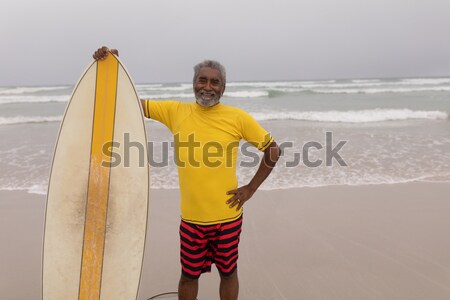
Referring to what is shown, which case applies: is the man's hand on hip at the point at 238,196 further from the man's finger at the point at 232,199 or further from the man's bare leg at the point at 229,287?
the man's bare leg at the point at 229,287

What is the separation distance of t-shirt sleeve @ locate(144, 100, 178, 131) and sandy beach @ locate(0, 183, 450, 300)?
138 centimetres

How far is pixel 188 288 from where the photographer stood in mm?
1954

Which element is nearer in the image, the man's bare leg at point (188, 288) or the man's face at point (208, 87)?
the man's face at point (208, 87)

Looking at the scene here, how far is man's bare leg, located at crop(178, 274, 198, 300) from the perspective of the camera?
1.94 m

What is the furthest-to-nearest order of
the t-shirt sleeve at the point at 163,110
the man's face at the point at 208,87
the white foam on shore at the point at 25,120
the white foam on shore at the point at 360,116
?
the white foam on shore at the point at 360,116
the white foam on shore at the point at 25,120
the t-shirt sleeve at the point at 163,110
the man's face at the point at 208,87

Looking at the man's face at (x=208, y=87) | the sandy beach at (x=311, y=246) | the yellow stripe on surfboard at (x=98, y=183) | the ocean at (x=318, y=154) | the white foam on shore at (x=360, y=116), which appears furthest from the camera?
the white foam on shore at (x=360, y=116)

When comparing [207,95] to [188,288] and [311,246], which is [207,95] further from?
[311,246]

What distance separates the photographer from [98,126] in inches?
89.4

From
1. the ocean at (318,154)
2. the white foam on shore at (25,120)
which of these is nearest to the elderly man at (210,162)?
the ocean at (318,154)

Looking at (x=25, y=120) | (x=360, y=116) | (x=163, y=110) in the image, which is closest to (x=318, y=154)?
(x=163, y=110)

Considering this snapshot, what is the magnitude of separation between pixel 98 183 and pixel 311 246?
6.44 feet

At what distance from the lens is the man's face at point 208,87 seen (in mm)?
1739

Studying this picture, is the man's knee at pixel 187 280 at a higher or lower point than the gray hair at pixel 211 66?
lower

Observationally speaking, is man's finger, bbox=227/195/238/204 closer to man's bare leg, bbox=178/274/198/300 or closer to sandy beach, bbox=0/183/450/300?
man's bare leg, bbox=178/274/198/300
